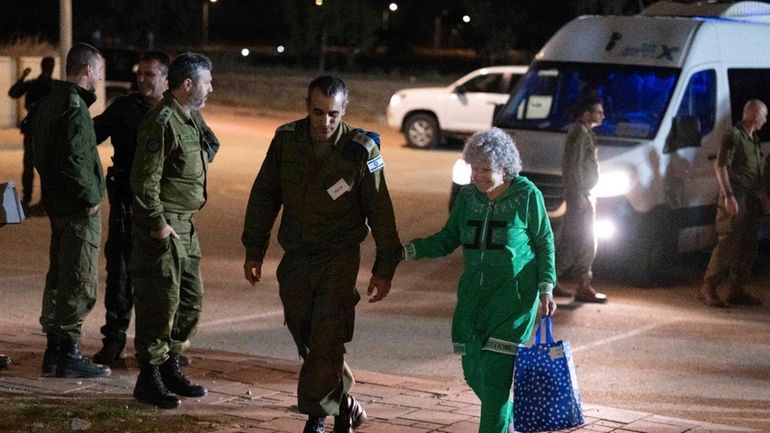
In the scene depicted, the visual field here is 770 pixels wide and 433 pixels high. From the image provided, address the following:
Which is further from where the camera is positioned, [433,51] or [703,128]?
[433,51]

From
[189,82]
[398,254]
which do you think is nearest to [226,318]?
[189,82]

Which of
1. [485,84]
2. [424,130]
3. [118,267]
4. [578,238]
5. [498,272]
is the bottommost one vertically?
[424,130]

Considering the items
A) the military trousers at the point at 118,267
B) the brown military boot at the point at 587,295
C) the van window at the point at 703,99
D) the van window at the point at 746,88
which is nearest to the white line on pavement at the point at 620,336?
the brown military boot at the point at 587,295

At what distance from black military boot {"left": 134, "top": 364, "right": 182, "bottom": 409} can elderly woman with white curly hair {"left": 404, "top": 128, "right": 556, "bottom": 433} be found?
1731mm

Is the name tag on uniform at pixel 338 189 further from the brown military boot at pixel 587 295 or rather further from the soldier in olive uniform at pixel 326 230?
the brown military boot at pixel 587 295

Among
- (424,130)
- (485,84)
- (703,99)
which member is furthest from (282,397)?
(485,84)

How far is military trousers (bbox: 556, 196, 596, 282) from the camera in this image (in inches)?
445

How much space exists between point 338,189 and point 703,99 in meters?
7.91

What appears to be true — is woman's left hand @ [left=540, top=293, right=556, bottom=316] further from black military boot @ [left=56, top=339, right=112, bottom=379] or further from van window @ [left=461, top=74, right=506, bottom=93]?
van window @ [left=461, top=74, right=506, bottom=93]

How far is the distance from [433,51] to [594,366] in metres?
51.0

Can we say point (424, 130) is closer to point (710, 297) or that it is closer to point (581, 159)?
point (710, 297)

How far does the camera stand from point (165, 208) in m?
7.14

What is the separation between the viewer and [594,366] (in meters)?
9.24

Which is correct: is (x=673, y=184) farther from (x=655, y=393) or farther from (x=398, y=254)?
(x=398, y=254)
